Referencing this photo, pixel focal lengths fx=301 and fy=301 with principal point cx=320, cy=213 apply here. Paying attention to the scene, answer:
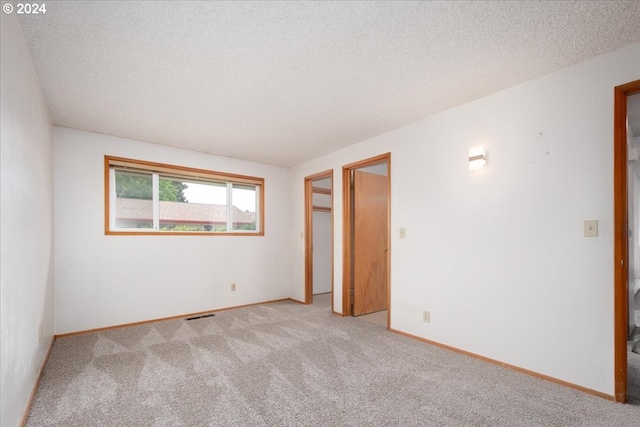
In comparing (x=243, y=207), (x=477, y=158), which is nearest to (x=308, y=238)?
(x=243, y=207)

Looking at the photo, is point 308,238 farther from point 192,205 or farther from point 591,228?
point 591,228

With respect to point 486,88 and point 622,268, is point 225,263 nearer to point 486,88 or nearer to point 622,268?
point 486,88

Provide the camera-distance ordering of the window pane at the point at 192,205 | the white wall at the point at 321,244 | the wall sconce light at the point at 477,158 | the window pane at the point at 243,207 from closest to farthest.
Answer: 1. the wall sconce light at the point at 477,158
2. the window pane at the point at 192,205
3. the window pane at the point at 243,207
4. the white wall at the point at 321,244

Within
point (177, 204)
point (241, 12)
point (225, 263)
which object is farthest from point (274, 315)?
point (241, 12)

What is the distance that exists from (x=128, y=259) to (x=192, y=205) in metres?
1.10

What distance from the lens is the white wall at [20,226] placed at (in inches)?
59.6

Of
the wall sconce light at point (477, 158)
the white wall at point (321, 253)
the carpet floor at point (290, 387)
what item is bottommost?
the carpet floor at point (290, 387)

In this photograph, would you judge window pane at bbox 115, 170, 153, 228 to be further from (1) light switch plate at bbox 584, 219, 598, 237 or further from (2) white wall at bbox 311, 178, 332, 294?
(1) light switch plate at bbox 584, 219, 598, 237

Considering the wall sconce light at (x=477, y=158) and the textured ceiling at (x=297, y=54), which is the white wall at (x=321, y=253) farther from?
the wall sconce light at (x=477, y=158)

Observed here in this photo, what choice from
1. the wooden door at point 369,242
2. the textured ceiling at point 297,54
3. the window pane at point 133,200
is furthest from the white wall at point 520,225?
the window pane at point 133,200

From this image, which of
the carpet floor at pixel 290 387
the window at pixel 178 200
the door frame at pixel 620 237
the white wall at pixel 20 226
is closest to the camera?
the white wall at pixel 20 226

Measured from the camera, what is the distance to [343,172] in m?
4.28

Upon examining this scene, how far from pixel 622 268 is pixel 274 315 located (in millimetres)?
3606

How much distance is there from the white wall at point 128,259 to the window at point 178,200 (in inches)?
4.4
